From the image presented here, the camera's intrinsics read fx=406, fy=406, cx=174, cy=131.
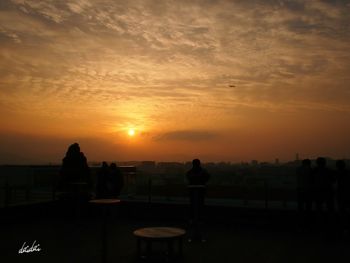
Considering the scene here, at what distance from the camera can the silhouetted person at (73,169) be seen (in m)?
12.6

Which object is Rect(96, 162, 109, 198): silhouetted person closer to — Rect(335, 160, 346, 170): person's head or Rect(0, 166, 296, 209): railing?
Rect(0, 166, 296, 209): railing

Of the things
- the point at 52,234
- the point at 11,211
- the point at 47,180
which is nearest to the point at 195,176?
the point at 52,234

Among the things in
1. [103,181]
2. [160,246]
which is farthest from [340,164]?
[103,181]

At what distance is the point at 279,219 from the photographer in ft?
36.8

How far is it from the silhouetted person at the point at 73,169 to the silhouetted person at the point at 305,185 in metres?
6.30

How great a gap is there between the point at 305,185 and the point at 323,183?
465 millimetres

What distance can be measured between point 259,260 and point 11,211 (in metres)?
7.50

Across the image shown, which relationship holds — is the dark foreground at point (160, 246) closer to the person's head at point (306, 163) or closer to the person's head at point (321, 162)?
the person's head at point (306, 163)

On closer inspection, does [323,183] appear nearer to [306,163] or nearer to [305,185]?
[305,185]

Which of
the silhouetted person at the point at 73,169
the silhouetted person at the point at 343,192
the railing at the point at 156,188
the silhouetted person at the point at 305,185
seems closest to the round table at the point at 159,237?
the silhouetted person at the point at 305,185

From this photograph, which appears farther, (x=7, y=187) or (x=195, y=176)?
(x=7, y=187)

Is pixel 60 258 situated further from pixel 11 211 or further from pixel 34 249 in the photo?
pixel 11 211

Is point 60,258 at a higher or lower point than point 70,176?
lower

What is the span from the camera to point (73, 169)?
12570 mm
